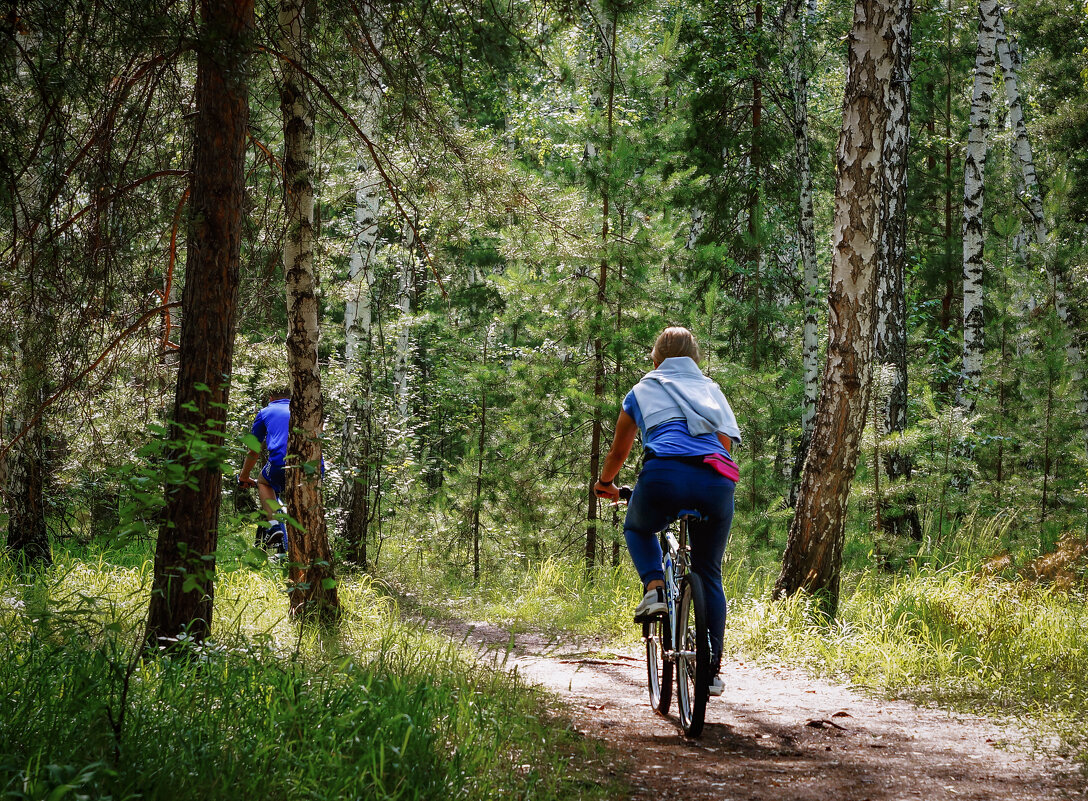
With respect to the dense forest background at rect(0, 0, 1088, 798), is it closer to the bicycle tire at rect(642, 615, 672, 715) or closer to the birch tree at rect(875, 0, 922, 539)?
the birch tree at rect(875, 0, 922, 539)

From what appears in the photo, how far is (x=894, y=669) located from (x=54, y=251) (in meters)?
5.79

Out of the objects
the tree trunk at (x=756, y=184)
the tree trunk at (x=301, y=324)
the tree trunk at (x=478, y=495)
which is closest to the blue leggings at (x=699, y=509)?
the tree trunk at (x=301, y=324)

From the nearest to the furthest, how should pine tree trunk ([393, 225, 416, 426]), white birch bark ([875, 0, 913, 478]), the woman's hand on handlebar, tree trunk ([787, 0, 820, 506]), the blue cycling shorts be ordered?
the woman's hand on handlebar < the blue cycling shorts < white birch bark ([875, 0, 913, 478]) < pine tree trunk ([393, 225, 416, 426]) < tree trunk ([787, 0, 820, 506])

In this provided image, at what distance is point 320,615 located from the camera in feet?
19.6

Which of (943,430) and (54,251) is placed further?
(943,430)

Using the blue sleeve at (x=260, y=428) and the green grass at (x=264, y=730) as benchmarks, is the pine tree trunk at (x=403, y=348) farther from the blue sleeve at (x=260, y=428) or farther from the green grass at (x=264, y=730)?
the green grass at (x=264, y=730)

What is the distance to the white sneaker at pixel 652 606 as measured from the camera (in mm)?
4164

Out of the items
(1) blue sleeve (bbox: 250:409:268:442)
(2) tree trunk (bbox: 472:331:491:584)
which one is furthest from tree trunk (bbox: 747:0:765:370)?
(1) blue sleeve (bbox: 250:409:268:442)

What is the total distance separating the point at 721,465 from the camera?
4156mm

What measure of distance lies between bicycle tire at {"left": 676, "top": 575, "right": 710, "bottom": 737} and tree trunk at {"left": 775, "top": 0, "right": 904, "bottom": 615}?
2.27 metres

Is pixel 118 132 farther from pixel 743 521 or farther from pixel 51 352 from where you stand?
pixel 743 521

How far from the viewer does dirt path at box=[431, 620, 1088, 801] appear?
128 inches

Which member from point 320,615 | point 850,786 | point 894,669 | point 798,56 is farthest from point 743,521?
point 798,56

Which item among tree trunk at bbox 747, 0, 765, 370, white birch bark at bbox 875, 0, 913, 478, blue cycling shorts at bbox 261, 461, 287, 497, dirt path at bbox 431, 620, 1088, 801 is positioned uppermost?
tree trunk at bbox 747, 0, 765, 370
